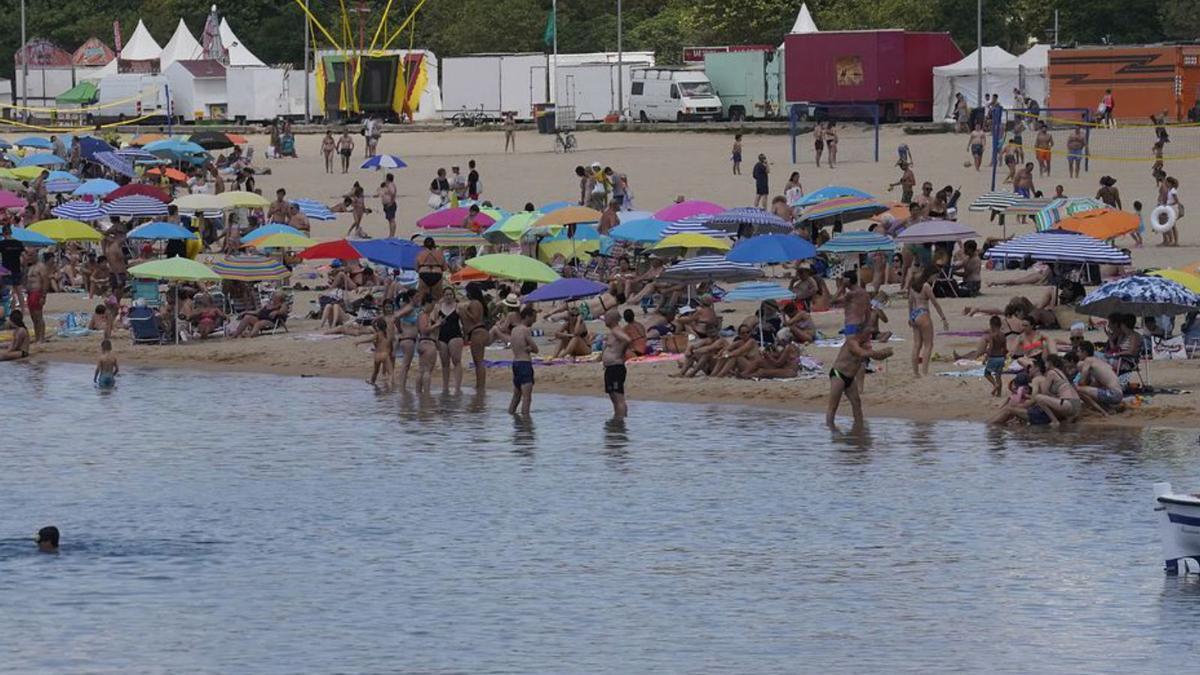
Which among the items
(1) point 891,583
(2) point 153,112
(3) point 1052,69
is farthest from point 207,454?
(2) point 153,112

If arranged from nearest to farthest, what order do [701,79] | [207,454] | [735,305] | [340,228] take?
1. [207,454]
2. [735,305]
3. [340,228]
4. [701,79]

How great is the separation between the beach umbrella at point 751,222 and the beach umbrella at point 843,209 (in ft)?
1.68

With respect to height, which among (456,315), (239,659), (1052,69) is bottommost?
(239,659)

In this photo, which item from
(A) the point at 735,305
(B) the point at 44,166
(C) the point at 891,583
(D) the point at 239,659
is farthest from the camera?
(B) the point at 44,166

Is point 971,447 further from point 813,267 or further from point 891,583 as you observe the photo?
point 813,267

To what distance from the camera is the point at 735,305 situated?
30047 mm

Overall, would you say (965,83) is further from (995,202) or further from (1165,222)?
(995,202)

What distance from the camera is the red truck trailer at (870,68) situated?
58.8 metres

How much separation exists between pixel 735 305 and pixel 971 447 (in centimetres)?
879

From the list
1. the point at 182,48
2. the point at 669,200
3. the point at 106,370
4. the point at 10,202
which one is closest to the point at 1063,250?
the point at 106,370

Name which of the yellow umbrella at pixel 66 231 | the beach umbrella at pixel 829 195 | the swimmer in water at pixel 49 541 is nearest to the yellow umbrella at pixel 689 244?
the beach umbrella at pixel 829 195

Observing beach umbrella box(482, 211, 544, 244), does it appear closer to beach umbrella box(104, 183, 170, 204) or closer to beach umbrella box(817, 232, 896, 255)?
beach umbrella box(817, 232, 896, 255)

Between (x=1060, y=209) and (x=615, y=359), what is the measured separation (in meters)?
10.4

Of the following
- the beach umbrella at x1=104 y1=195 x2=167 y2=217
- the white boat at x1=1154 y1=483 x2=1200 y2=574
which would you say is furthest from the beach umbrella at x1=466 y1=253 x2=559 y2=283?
the white boat at x1=1154 y1=483 x2=1200 y2=574
